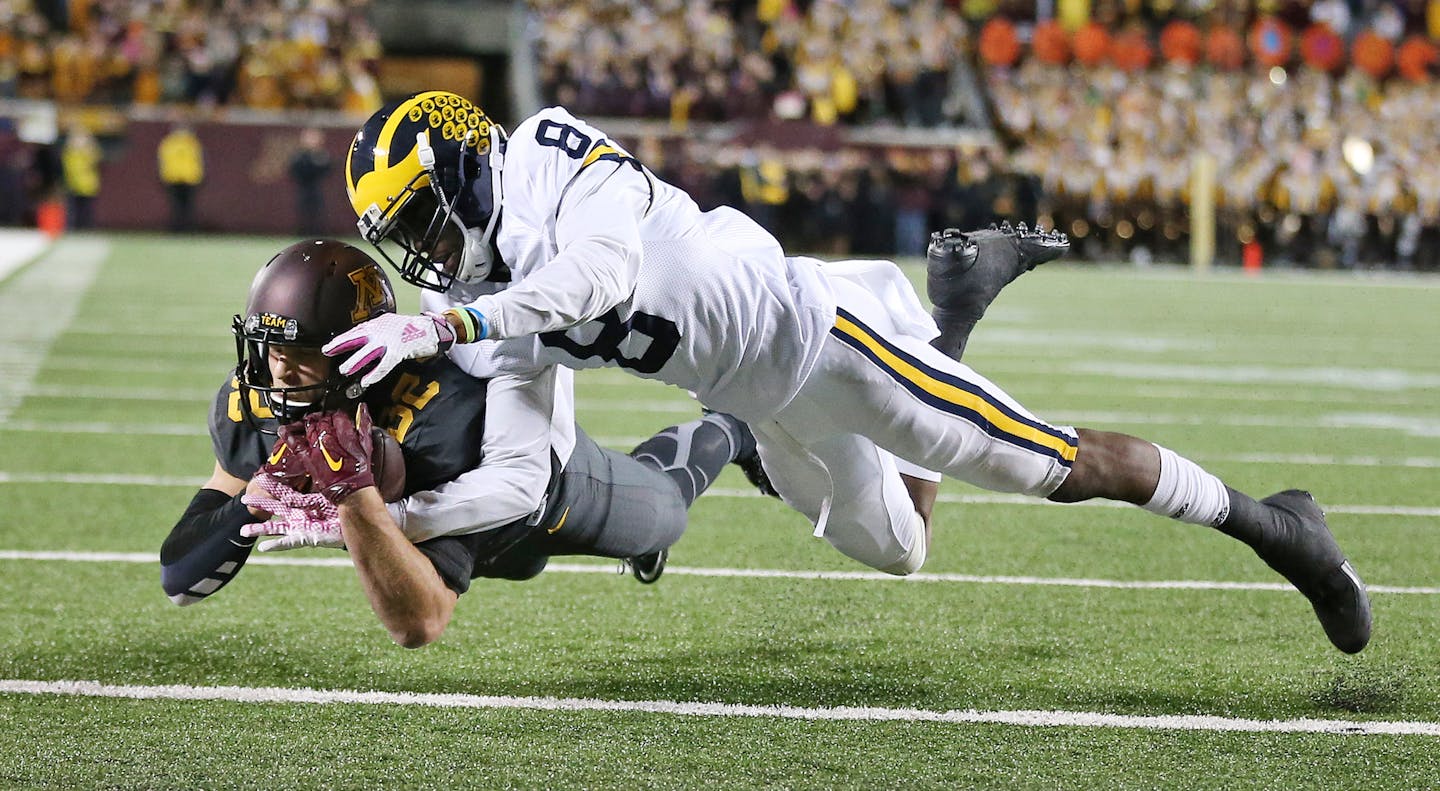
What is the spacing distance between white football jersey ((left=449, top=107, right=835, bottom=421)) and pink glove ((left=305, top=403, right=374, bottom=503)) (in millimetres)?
329

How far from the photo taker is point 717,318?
2.97 m

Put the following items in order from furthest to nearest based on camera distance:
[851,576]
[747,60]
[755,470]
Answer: [747,60] → [851,576] → [755,470]

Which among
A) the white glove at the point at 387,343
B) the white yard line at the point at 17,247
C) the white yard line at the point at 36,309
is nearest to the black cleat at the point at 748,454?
the white glove at the point at 387,343

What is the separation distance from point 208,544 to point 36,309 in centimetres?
828

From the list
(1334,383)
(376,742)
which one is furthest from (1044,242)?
(1334,383)

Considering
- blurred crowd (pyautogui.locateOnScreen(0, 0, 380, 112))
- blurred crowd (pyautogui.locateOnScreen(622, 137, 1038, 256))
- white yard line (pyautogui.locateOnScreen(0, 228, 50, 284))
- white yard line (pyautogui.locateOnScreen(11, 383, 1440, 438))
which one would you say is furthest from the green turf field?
blurred crowd (pyautogui.locateOnScreen(0, 0, 380, 112))

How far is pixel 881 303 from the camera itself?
332cm

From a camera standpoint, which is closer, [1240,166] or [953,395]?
[953,395]

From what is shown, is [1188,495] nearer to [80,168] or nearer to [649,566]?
[649,566]

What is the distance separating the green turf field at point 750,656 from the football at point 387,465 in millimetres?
430

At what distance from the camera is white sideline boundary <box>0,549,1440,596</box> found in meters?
4.20

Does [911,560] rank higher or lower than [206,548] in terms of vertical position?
lower

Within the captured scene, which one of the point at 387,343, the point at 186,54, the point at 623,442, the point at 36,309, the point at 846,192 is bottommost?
the point at 846,192

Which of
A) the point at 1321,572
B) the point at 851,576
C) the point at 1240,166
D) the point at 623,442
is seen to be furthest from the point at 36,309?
the point at 1240,166
